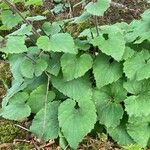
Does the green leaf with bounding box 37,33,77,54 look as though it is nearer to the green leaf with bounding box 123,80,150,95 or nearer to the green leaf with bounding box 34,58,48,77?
the green leaf with bounding box 34,58,48,77

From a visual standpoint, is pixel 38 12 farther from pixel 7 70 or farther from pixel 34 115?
pixel 34 115

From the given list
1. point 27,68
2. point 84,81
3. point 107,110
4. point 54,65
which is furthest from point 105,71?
point 27,68

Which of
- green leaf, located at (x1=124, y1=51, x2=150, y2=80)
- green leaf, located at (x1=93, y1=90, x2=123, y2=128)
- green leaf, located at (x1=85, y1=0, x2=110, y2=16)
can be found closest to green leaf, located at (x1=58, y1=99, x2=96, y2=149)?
green leaf, located at (x1=93, y1=90, x2=123, y2=128)

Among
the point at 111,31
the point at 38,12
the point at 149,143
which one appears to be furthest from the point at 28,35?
the point at 38,12

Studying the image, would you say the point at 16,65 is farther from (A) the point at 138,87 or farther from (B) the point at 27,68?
(A) the point at 138,87

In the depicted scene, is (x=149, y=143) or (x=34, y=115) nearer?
(x=149, y=143)

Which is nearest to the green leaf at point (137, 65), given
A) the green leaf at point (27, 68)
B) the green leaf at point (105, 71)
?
the green leaf at point (105, 71)
